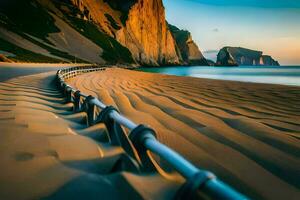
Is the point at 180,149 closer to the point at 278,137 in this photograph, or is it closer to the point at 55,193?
the point at 278,137

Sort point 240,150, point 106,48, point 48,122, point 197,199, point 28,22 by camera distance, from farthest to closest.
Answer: point 106,48, point 28,22, point 48,122, point 240,150, point 197,199

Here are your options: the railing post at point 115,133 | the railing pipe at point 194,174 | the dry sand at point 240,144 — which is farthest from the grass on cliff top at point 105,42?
the railing pipe at point 194,174

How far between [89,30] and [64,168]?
432 ft

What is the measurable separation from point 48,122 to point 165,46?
579 ft

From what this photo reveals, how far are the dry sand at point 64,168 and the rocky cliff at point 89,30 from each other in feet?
248

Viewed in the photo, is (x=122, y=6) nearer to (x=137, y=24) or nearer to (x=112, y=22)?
(x=137, y=24)

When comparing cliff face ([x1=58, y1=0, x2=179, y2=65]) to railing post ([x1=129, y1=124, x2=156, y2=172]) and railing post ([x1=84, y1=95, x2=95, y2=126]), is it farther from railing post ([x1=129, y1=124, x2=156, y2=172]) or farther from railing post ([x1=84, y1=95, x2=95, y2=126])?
railing post ([x1=129, y1=124, x2=156, y2=172])

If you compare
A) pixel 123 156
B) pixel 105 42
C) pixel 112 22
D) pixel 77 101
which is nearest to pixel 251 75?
pixel 77 101

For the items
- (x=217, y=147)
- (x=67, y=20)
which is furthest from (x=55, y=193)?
(x=67, y=20)

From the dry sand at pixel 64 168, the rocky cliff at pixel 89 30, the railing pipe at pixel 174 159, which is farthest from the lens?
the rocky cliff at pixel 89 30

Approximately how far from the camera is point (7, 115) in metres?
4.55

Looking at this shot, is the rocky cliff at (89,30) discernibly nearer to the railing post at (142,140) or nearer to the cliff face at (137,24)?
the cliff face at (137,24)

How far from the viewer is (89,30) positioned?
422ft

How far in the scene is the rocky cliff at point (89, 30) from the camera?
96.1 metres
